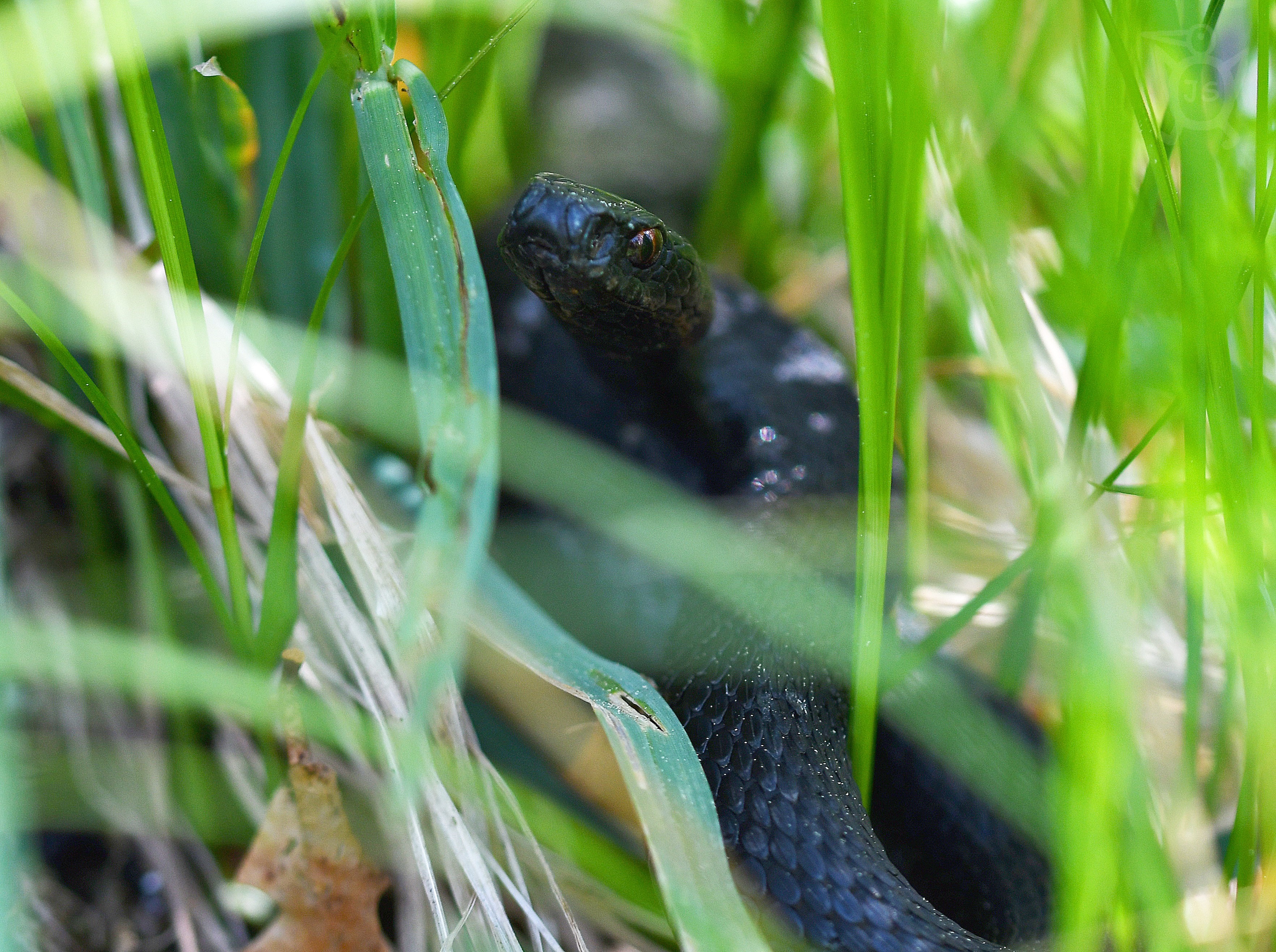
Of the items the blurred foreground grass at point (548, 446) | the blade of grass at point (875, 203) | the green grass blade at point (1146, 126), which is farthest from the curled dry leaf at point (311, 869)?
the green grass blade at point (1146, 126)

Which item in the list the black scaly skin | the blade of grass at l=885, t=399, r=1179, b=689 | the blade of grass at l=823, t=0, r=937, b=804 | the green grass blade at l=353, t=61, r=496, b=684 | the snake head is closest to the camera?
the green grass blade at l=353, t=61, r=496, b=684

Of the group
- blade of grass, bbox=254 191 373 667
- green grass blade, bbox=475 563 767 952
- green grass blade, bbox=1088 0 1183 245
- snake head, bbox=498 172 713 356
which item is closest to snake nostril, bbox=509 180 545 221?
snake head, bbox=498 172 713 356

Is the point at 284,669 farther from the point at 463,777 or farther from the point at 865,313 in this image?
the point at 865,313

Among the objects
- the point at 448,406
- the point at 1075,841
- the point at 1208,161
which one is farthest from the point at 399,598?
the point at 1208,161

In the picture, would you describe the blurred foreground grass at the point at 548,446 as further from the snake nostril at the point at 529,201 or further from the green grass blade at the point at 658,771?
the snake nostril at the point at 529,201

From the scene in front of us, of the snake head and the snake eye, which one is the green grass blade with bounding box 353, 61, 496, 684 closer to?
the snake head

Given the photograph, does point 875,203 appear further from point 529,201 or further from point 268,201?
point 268,201
